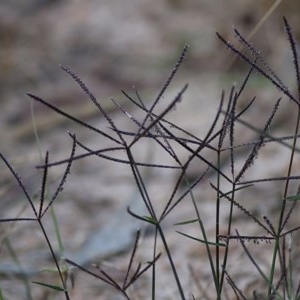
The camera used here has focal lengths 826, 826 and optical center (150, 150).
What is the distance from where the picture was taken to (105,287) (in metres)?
1.55

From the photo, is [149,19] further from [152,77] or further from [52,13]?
[152,77]

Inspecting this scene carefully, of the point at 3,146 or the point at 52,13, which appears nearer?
the point at 3,146

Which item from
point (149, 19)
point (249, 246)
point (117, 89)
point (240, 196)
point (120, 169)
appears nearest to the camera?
point (249, 246)

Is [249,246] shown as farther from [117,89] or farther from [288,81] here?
[117,89]

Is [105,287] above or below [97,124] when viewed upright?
below

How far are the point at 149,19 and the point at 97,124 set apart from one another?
1284mm

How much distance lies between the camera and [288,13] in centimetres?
260

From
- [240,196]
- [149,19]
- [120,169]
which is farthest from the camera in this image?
[149,19]

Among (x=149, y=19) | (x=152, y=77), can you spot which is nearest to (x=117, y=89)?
(x=152, y=77)

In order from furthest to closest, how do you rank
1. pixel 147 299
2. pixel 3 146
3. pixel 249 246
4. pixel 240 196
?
1. pixel 3 146
2. pixel 240 196
3. pixel 249 246
4. pixel 147 299

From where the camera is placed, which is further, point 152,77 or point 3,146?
point 152,77

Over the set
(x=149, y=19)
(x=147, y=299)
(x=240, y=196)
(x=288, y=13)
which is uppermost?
(x=149, y=19)

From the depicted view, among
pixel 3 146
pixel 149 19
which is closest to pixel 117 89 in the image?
pixel 3 146

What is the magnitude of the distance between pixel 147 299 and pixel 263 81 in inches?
45.3
